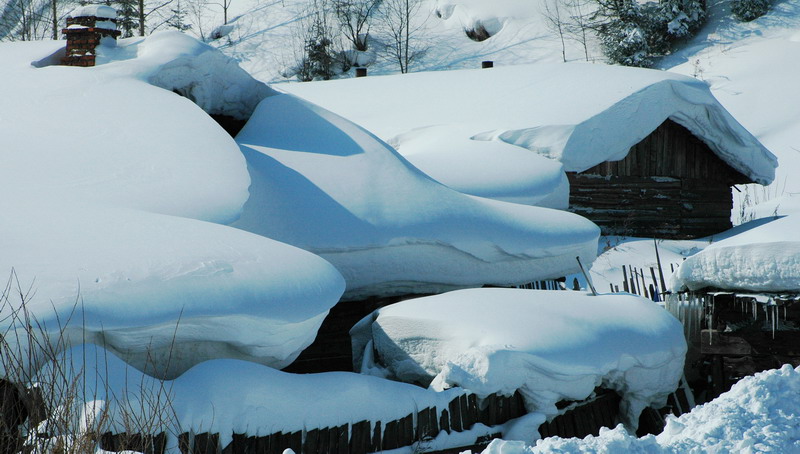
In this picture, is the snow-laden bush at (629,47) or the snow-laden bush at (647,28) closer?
the snow-laden bush at (629,47)

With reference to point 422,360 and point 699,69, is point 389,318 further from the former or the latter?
point 699,69

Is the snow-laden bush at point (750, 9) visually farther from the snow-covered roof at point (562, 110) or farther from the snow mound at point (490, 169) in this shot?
the snow mound at point (490, 169)

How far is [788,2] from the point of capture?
102 feet

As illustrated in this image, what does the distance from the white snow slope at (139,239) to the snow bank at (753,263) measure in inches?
135

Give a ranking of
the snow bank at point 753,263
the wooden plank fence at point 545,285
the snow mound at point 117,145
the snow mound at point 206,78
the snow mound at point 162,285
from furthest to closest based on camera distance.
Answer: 1. the wooden plank fence at point 545,285
2. the snow mound at point 206,78
3. the snow bank at point 753,263
4. the snow mound at point 117,145
5. the snow mound at point 162,285

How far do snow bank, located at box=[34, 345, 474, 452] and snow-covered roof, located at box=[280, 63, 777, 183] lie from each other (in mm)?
7760

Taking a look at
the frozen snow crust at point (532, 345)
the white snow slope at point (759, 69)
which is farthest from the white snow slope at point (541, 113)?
the white snow slope at point (759, 69)

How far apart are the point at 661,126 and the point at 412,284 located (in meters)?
9.25

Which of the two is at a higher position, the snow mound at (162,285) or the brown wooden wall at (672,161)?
the snow mound at (162,285)

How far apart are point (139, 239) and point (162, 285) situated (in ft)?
1.65

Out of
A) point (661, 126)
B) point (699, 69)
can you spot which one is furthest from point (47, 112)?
point (699, 69)

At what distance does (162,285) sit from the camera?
4.48 m

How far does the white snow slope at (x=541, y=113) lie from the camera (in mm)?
12641

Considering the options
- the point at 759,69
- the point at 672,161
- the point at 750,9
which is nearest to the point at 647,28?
the point at 750,9
